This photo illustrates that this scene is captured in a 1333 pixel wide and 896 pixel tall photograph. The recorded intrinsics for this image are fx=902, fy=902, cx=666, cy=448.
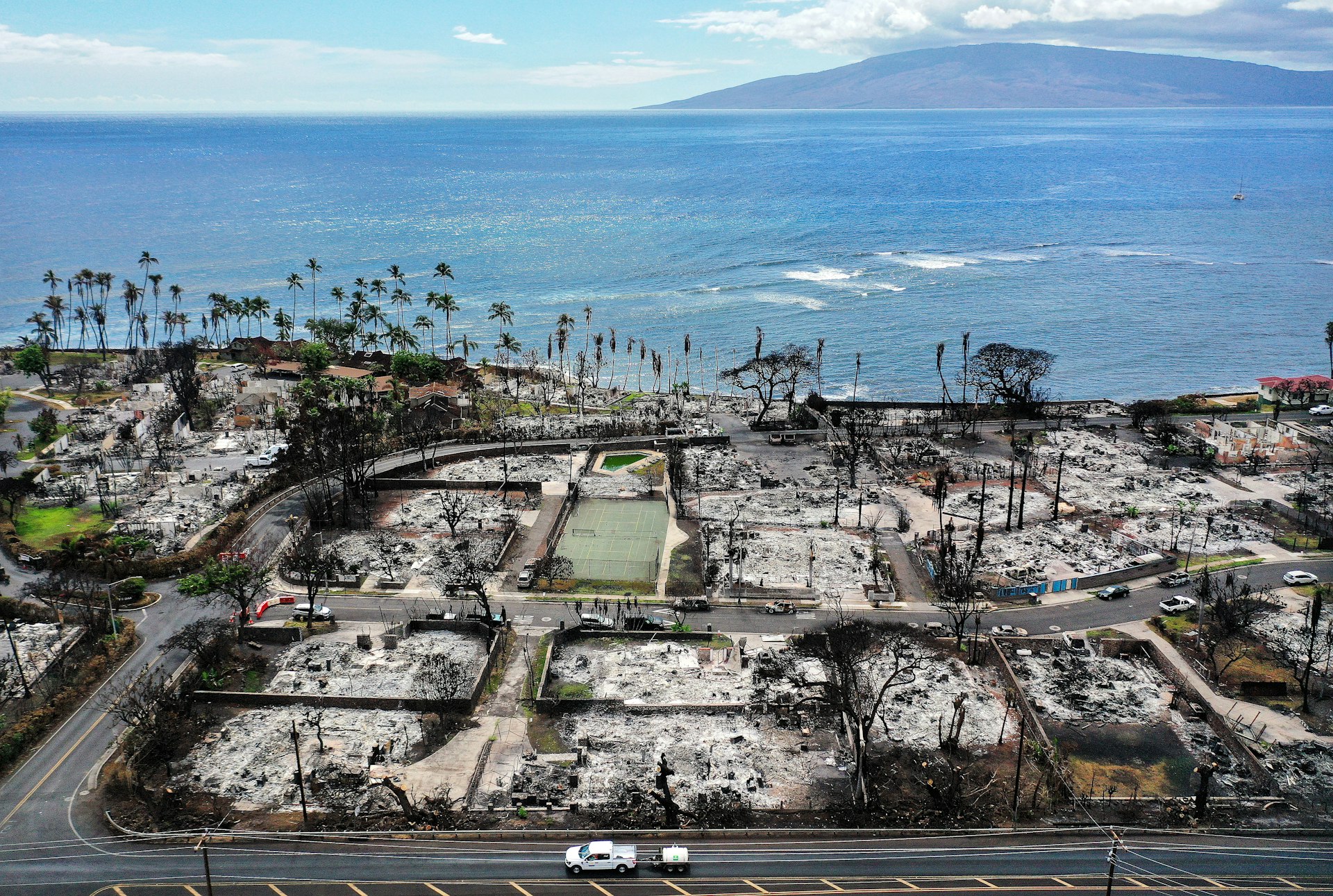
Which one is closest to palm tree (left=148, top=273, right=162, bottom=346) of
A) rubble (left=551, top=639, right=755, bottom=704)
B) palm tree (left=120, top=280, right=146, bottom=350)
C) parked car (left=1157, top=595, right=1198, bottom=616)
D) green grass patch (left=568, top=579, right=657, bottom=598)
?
palm tree (left=120, top=280, right=146, bottom=350)

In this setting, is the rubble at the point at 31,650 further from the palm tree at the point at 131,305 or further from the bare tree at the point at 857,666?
the palm tree at the point at 131,305

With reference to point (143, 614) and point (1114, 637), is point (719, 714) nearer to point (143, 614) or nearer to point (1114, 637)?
point (1114, 637)

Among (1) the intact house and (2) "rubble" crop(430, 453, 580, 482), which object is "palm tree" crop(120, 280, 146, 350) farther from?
(1) the intact house

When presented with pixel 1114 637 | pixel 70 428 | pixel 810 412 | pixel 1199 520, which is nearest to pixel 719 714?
pixel 1114 637

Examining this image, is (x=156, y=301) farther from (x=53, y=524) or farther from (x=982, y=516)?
(x=982, y=516)

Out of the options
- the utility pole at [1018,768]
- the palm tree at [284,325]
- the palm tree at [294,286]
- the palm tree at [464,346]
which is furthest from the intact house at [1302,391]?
the palm tree at [294,286]
